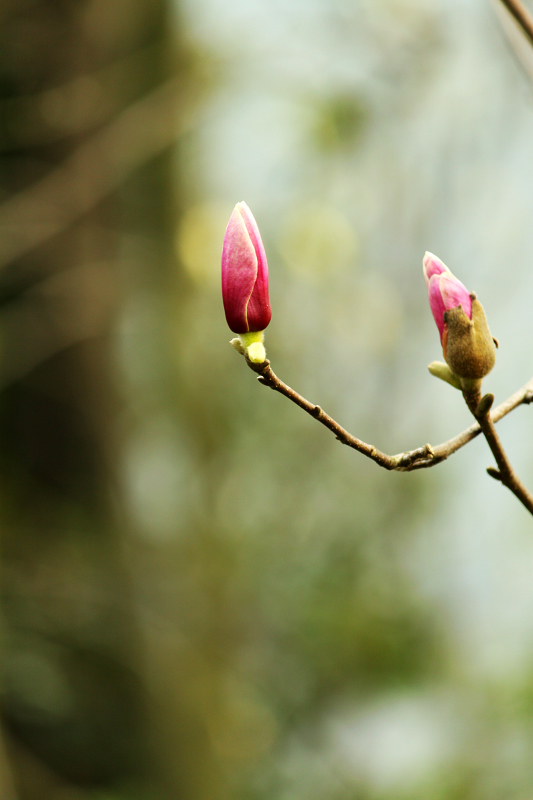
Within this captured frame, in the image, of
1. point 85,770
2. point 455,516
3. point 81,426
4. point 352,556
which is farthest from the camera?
point 455,516

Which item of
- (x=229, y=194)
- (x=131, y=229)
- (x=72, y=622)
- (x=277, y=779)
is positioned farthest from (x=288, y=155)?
A: (x=277, y=779)

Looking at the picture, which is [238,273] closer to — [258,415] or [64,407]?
[64,407]

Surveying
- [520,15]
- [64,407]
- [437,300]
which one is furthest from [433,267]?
[64,407]

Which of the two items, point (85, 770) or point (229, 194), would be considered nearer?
point (85, 770)

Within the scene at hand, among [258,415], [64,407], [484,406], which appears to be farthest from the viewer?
[258,415]

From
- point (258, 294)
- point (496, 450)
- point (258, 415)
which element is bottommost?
point (496, 450)

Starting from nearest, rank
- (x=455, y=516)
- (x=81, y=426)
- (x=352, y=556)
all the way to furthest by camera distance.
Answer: (x=81, y=426), (x=352, y=556), (x=455, y=516)

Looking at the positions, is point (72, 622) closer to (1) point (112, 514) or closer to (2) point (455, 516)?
(1) point (112, 514)

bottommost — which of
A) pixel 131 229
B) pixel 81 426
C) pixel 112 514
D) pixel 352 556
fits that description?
Answer: pixel 352 556
